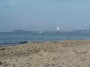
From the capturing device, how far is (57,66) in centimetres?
1254

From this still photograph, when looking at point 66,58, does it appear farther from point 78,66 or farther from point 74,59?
point 78,66

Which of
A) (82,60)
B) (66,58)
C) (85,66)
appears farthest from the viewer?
(66,58)

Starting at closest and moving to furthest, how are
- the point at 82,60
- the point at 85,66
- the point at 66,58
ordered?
the point at 85,66 < the point at 82,60 < the point at 66,58

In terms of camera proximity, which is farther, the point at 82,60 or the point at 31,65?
the point at 82,60

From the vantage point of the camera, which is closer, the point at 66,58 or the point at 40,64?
the point at 40,64

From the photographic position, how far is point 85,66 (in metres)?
12.5

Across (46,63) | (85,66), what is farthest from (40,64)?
(85,66)

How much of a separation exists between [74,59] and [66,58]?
578 mm

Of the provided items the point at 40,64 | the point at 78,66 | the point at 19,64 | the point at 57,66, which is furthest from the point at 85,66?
the point at 19,64

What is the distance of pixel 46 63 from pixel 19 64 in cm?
123

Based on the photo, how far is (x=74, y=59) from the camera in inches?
561

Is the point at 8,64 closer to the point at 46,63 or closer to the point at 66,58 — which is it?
the point at 46,63

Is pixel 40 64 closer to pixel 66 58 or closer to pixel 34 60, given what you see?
pixel 34 60

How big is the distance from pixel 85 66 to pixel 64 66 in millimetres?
899
